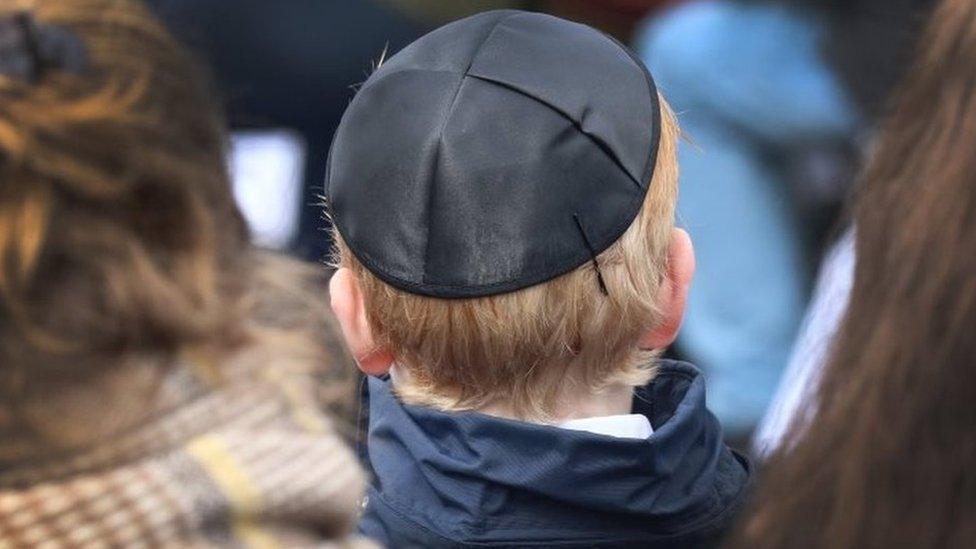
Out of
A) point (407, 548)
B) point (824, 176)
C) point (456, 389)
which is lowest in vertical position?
point (824, 176)

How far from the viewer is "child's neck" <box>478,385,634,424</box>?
197cm

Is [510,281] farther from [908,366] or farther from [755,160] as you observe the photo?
[755,160]

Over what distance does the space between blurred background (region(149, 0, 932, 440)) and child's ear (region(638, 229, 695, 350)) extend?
1853 mm

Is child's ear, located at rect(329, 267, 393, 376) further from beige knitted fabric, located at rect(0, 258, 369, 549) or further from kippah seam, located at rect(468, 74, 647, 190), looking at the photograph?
beige knitted fabric, located at rect(0, 258, 369, 549)

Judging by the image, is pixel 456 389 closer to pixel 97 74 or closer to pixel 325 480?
pixel 325 480

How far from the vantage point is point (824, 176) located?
3906mm

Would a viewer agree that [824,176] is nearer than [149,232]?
No

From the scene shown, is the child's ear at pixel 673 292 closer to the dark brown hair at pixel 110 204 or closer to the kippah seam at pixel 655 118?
the kippah seam at pixel 655 118

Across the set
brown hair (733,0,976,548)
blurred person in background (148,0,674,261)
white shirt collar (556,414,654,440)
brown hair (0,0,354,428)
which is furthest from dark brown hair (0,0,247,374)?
blurred person in background (148,0,674,261)

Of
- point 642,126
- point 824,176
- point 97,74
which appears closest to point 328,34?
point 824,176

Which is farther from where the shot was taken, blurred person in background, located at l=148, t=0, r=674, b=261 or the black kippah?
blurred person in background, located at l=148, t=0, r=674, b=261

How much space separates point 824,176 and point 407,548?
217cm

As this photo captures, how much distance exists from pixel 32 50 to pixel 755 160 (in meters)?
2.75

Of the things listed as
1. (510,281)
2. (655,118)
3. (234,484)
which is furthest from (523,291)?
(234,484)
